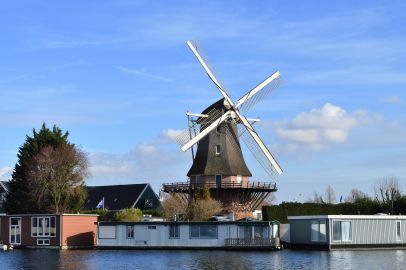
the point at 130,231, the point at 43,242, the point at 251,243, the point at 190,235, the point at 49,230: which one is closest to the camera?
the point at 251,243

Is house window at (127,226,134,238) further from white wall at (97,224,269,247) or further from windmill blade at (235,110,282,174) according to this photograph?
windmill blade at (235,110,282,174)

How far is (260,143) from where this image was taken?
2783 inches

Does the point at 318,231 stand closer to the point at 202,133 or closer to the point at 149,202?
the point at 202,133

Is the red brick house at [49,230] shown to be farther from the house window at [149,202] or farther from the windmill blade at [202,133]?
the house window at [149,202]

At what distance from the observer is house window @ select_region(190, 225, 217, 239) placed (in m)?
56.2

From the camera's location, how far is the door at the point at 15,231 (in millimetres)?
62031

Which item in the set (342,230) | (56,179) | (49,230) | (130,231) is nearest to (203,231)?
(130,231)

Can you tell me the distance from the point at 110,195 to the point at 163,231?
28.6m

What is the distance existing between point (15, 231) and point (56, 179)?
8.61m

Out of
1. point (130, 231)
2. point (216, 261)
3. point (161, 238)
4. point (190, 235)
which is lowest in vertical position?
point (216, 261)

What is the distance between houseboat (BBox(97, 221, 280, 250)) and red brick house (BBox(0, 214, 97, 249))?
225cm

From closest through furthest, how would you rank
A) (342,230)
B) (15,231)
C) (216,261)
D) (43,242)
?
(216,261) < (342,230) < (43,242) < (15,231)

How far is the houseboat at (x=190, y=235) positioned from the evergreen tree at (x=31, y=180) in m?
12.2

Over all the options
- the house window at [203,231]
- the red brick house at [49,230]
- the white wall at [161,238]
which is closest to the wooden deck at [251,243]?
the white wall at [161,238]
